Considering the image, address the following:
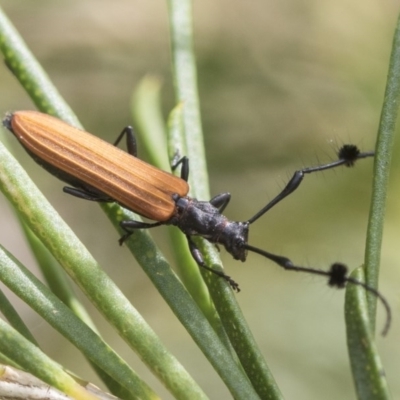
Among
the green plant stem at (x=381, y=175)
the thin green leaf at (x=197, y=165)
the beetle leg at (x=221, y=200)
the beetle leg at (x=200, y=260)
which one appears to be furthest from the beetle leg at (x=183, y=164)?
the beetle leg at (x=221, y=200)

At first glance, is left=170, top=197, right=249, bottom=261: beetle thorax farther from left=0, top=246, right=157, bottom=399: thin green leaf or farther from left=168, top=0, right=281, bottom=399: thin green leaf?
left=0, top=246, right=157, bottom=399: thin green leaf

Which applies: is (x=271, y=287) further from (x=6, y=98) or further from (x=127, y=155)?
(x=6, y=98)

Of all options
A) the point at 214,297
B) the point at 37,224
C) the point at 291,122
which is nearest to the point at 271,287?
the point at 291,122

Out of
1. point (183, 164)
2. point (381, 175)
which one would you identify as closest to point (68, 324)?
point (381, 175)

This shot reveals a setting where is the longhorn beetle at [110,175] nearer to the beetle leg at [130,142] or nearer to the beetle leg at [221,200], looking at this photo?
the beetle leg at [221,200]

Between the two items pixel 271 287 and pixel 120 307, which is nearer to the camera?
pixel 120 307

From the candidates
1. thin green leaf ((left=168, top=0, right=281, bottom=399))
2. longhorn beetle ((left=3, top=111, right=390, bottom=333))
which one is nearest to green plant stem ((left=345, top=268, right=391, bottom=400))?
thin green leaf ((left=168, top=0, right=281, bottom=399))
